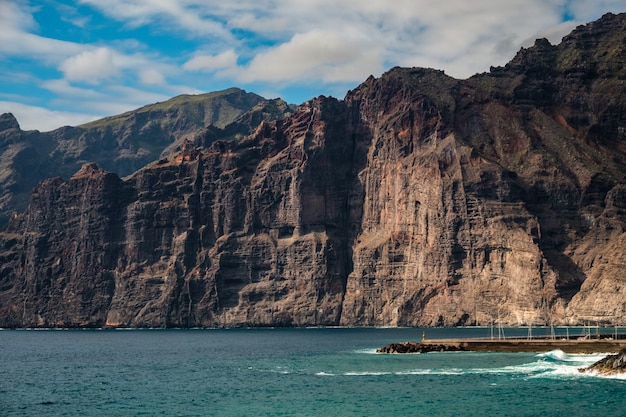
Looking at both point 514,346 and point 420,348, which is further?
point 420,348

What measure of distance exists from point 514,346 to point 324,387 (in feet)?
198

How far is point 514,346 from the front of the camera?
539ft

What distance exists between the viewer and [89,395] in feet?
383

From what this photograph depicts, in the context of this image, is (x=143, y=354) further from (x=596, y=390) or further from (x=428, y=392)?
(x=596, y=390)

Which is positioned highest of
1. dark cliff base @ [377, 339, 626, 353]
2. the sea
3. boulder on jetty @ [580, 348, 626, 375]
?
dark cliff base @ [377, 339, 626, 353]

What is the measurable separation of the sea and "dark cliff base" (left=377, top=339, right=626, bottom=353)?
9.83 ft

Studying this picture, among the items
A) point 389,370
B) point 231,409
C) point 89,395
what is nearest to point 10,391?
point 89,395

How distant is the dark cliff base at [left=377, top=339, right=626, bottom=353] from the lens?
497ft

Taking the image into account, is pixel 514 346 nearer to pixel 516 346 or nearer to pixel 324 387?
→ pixel 516 346

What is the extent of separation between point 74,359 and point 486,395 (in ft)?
353

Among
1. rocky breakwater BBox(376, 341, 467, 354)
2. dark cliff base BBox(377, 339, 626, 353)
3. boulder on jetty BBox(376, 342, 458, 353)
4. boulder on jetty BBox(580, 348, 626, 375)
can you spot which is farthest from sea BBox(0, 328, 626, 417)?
rocky breakwater BBox(376, 341, 467, 354)

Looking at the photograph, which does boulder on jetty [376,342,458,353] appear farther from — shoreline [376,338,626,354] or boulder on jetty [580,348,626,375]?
boulder on jetty [580,348,626,375]

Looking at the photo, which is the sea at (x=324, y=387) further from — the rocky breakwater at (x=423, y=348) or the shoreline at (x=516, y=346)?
the rocky breakwater at (x=423, y=348)

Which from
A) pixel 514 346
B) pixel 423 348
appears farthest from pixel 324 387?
pixel 514 346
